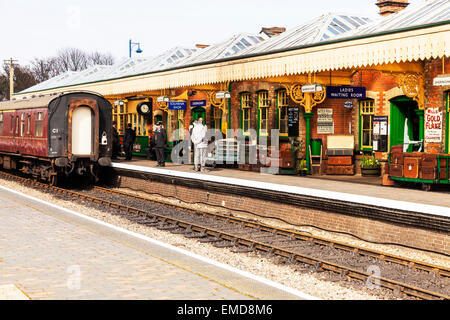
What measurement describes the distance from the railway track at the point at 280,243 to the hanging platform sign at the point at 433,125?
5149 millimetres

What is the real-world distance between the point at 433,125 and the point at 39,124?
12.2 m

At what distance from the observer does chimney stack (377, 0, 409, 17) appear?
74.6 ft

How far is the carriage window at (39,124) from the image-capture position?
19797 mm

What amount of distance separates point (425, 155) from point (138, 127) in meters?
21.7

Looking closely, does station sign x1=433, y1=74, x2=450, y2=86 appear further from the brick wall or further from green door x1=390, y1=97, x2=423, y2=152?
green door x1=390, y1=97, x2=423, y2=152

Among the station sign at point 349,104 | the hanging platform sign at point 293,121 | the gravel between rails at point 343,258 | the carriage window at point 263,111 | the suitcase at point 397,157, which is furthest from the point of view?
the carriage window at point 263,111

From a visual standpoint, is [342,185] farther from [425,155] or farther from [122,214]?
[122,214]

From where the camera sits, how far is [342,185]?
47.3 ft

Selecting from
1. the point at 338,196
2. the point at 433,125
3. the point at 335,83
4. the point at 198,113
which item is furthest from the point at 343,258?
the point at 198,113

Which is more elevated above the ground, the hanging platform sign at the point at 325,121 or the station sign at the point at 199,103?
the station sign at the point at 199,103

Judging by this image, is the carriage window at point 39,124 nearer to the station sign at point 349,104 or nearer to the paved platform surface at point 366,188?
the paved platform surface at point 366,188

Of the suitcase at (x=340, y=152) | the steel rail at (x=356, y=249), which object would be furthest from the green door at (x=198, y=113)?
the steel rail at (x=356, y=249)

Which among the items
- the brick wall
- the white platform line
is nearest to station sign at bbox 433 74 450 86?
the white platform line

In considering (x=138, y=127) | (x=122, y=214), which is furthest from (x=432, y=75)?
(x=138, y=127)
